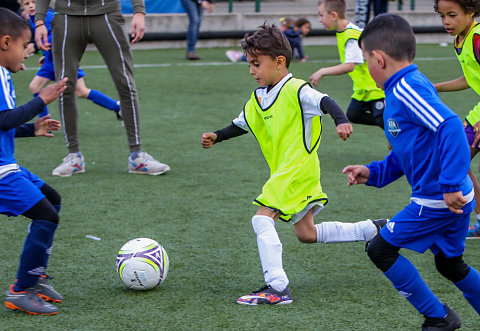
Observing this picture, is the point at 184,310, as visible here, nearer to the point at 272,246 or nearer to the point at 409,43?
the point at 272,246

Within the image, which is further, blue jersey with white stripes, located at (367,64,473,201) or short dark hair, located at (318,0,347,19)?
short dark hair, located at (318,0,347,19)

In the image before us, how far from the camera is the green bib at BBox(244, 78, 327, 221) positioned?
3.74 m

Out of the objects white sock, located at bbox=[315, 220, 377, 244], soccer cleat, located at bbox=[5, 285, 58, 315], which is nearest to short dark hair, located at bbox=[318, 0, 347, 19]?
white sock, located at bbox=[315, 220, 377, 244]

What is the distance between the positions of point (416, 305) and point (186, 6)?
1193cm

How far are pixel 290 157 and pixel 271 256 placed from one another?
54 centimetres

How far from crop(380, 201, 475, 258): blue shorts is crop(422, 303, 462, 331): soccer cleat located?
0.90 ft

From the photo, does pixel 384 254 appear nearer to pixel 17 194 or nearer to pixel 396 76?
pixel 396 76

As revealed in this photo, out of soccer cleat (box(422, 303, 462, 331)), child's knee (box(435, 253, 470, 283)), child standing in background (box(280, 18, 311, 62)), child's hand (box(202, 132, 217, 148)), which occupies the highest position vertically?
child's hand (box(202, 132, 217, 148))

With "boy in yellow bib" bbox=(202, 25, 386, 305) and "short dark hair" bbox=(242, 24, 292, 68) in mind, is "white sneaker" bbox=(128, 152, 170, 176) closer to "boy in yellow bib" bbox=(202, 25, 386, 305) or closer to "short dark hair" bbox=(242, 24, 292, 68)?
"boy in yellow bib" bbox=(202, 25, 386, 305)

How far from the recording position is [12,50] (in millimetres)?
3561

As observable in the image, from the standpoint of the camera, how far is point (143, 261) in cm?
381

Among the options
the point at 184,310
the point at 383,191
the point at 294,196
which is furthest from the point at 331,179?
the point at 184,310

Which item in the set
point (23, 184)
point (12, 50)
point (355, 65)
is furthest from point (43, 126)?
point (355, 65)

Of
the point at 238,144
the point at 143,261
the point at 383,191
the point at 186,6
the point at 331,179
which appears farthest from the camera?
the point at 186,6
